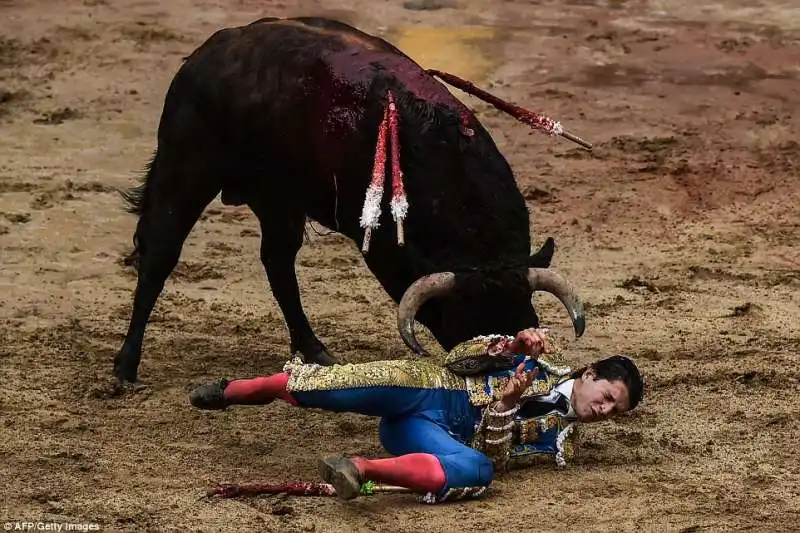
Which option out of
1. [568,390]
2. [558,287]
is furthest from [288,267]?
[568,390]

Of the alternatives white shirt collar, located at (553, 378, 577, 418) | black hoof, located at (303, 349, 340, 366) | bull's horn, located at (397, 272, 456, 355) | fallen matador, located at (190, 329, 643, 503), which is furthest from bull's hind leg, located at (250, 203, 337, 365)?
white shirt collar, located at (553, 378, 577, 418)

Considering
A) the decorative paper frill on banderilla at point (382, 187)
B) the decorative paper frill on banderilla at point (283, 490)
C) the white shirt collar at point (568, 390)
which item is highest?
the decorative paper frill on banderilla at point (382, 187)

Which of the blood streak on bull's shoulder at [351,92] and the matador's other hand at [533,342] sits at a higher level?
the blood streak on bull's shoulder at [351,92]

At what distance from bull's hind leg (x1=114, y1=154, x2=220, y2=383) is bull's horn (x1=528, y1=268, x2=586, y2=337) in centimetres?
147

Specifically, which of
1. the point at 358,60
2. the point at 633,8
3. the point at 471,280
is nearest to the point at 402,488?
the point at 471,280

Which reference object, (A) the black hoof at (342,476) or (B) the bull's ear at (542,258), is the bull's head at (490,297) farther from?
(A) the black hoof at (342,476)

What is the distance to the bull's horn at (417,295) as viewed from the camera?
4871 mm

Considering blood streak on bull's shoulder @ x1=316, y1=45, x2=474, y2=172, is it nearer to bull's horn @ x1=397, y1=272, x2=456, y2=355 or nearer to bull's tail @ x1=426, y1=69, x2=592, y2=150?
bull's tail @ x1=426, y1=69, x2=592, y2=150

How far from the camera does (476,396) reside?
15.3 feet

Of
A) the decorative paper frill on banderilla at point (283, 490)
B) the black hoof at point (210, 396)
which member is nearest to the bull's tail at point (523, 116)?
the black hoof at point (210, 396)

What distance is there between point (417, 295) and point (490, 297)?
0.24 metres

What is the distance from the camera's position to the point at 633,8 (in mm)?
11008

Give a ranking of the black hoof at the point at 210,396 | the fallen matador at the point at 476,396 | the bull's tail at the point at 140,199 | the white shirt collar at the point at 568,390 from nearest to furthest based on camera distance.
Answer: the fallen matador at the point at 476,396, the white shirt collar at the point at 568,390, the black hoof at the point at 210,396, the bull's tail at the point at 140,199

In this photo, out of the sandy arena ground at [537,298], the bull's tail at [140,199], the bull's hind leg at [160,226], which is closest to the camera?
the sandy arena ground at [537,298]
